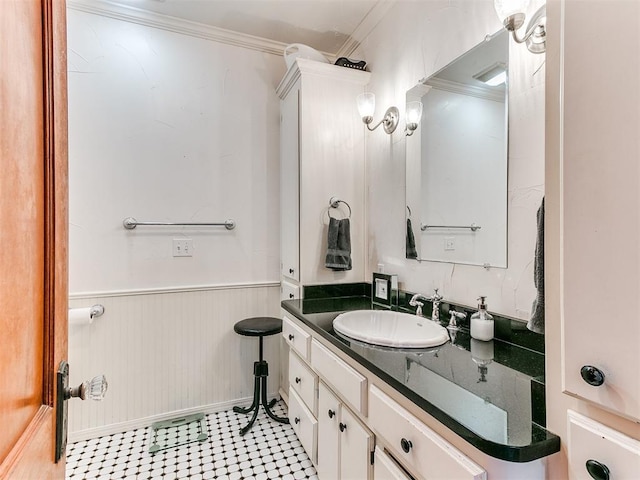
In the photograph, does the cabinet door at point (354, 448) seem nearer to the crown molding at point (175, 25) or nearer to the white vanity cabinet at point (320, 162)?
the white vanity cabinet at point (320, 162)

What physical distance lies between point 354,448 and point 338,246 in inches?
43.3

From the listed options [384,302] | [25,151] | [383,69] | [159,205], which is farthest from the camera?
[159,205]

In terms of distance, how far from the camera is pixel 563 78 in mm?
635

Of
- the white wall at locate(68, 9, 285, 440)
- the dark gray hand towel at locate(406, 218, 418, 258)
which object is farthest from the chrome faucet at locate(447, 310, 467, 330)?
the white wall at locate(68, 9, 285, 440)

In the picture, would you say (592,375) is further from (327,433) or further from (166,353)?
(166,353)

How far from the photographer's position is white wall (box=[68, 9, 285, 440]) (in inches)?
79.8

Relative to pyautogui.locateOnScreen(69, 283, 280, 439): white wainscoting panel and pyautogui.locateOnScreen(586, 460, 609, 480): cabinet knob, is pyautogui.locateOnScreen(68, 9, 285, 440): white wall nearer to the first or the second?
pyautogui.locateOnScreen(69, 283, 280, 439): white wainscoting panel

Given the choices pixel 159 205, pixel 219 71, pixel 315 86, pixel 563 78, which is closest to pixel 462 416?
pixel 563 78

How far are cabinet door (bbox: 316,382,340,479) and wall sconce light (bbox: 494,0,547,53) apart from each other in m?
1.44

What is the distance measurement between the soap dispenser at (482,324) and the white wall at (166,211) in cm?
150

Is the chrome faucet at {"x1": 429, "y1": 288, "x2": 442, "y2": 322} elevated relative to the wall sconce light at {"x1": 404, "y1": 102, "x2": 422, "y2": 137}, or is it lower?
lower

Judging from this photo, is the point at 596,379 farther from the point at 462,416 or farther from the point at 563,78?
the point at 563,78

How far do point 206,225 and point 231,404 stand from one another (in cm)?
125

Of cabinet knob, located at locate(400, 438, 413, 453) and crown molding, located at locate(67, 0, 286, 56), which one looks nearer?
cabinet knob, located at locate(400, 438, 413, 453)
